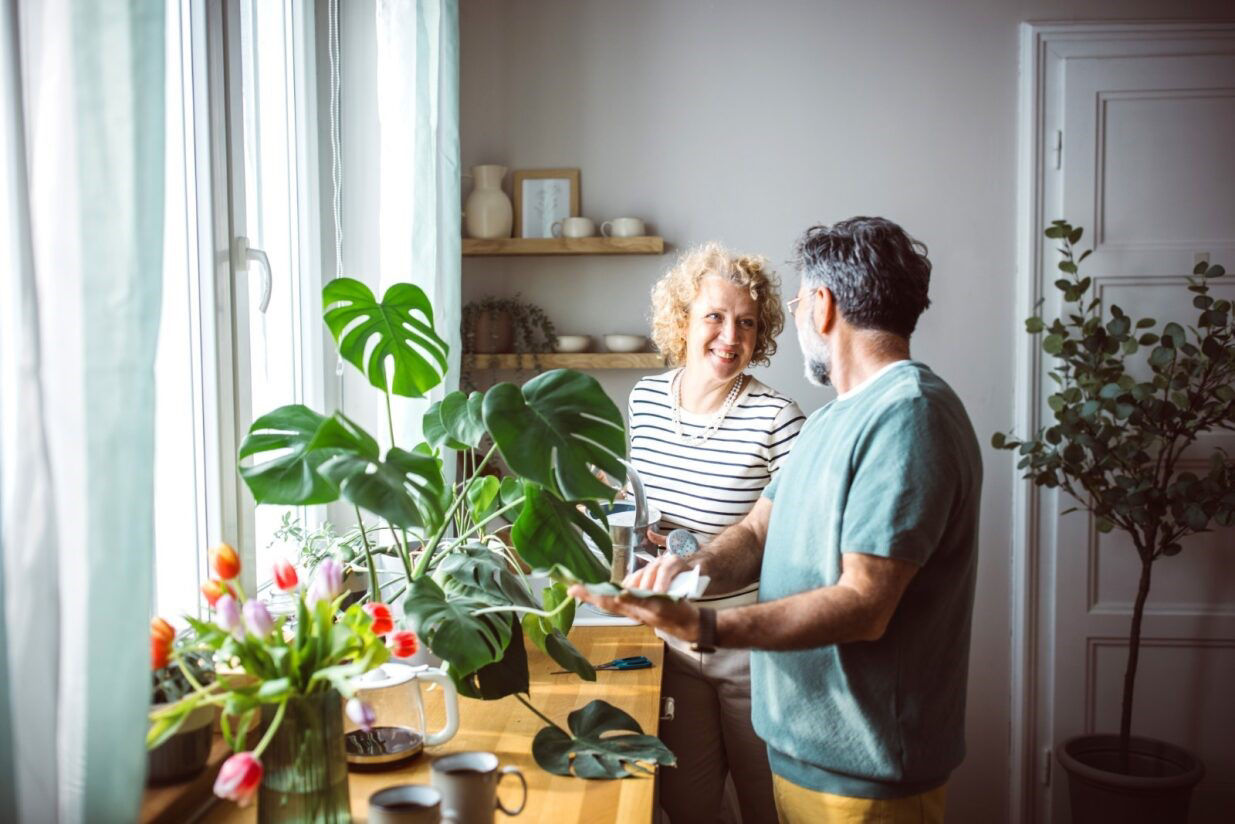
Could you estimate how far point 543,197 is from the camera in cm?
311

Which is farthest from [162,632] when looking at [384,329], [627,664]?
[627,664]

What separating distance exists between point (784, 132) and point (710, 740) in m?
1.74

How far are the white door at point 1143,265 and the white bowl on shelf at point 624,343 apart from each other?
1.15m

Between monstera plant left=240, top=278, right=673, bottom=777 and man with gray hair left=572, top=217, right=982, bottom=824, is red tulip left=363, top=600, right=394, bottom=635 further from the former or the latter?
man with gray hair left=572, top=217, right=982, bottom=824

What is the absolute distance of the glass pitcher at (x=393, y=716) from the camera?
143 cm

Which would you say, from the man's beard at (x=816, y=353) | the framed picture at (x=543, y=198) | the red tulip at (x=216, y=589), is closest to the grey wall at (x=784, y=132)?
the framed picture at (x=543, y=198)

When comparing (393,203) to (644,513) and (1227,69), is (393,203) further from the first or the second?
(1227,69)

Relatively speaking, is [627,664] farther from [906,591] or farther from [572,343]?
[572,343]

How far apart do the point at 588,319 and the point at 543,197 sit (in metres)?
0.38

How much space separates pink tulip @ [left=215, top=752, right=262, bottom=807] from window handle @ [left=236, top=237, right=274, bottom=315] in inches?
42.7

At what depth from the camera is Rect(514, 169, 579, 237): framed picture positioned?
310 centimetres

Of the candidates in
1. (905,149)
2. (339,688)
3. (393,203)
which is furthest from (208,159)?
(905,149)

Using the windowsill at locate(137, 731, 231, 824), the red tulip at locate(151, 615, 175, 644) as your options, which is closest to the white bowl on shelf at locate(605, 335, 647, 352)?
the windowsill at locate(137, 731, 231, 824)

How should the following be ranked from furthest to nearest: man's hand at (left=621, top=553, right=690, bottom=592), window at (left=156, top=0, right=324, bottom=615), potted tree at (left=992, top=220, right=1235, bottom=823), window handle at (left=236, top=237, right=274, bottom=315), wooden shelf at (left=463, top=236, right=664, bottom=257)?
wooden shelf at (left=463, top=236, right=664, bottom=257)
potted tree at (left=992, top=220, right=1235, bottom=823)
window handle at (left=236, top=237, right=274, bottom=315)
window at (left=156, top=0, right=324, bottom=615)
man's hand at (left=621, top=553, right=690, bottom=592)
